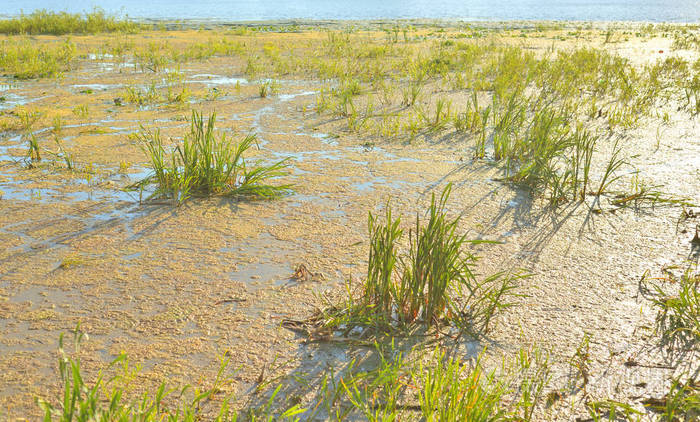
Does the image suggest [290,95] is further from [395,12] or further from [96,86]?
[395,12]

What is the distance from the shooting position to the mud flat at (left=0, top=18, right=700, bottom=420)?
2176 millimetres

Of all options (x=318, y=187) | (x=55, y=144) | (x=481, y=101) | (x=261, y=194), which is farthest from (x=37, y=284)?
(x=481, y=101)

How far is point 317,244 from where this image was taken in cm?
330

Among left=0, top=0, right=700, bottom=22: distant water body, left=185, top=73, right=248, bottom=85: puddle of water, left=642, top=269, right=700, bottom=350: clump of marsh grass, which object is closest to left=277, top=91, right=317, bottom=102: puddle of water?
left=185, top=73, right=248, bottom=85: puddle of water

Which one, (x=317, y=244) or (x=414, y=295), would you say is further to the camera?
(x=317, y=244)

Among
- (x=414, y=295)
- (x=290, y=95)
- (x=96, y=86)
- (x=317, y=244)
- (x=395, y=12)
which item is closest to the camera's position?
(x=414, y=295)

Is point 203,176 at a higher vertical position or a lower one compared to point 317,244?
higher

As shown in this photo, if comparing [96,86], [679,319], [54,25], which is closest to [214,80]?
[96,86]

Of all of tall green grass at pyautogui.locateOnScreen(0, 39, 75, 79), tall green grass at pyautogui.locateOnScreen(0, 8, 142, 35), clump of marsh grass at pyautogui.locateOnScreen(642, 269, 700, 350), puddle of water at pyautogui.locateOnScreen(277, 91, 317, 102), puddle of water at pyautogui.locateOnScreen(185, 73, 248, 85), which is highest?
tall green grass at pyautogui.locateOnScreen(0, 8, 142, 35)

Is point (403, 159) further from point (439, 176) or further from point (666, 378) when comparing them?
point (666, 378)

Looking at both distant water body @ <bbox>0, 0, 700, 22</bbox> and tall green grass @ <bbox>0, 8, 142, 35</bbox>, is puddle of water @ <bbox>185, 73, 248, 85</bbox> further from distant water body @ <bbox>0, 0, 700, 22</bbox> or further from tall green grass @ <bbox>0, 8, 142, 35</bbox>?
distant water body @ <bbox>0, 0, 700, 22</bbox>

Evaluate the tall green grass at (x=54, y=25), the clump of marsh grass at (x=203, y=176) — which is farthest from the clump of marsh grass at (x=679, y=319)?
the tall green grass at (x=54, y=25)

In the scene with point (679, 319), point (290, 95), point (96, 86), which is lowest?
point (679, 319)

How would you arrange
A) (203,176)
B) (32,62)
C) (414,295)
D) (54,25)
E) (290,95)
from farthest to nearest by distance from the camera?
1. (54,25)
2. (32,62)
3. (290,95)
4. (203,176)
5. (414,295)
